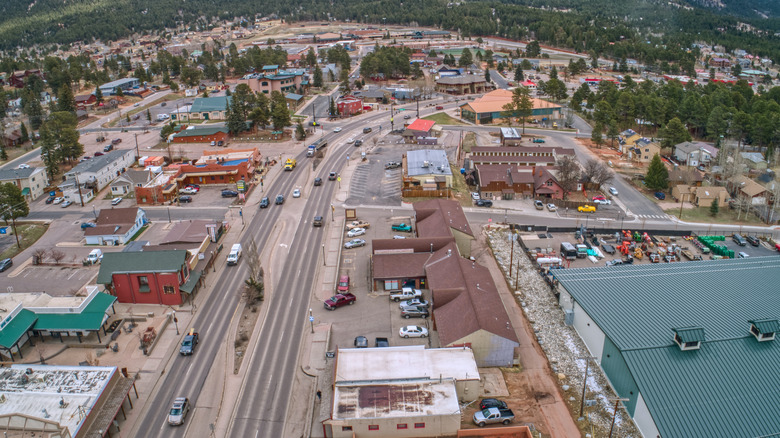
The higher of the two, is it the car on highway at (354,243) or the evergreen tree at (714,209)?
the car on highway at (354,243)

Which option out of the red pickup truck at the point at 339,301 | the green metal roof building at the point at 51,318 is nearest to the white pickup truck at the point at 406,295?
the red pickup truck at the point at 339,301

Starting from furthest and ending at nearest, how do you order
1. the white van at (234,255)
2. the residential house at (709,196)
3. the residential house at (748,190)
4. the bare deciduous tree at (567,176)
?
1. the bare deciduous tree at (567,176)
2. the residential house at (709,196)
3. the residential house at (748,190)
4. the white van at (234,255)

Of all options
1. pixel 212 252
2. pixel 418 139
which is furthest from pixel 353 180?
pixel 212 252

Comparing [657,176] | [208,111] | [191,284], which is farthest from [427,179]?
[208,111]

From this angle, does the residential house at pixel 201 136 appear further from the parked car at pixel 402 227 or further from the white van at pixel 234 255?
the parked car at pixel 402 227

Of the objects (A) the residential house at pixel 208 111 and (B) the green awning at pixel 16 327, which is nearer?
(B) the green awning at pixel 16 327

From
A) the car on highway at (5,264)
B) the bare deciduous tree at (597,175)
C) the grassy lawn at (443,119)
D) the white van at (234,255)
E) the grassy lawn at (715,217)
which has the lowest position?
the grassy lawn at (715,217)

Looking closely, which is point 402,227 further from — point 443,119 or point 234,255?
point 443,119

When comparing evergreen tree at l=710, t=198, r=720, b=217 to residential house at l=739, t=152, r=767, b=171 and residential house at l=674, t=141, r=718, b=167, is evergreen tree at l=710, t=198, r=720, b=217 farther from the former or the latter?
residential house at l=739, t=152, r=767, b=171

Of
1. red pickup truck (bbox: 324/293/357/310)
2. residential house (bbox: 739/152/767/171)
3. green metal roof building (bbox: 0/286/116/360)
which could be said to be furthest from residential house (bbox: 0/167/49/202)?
residential house (bbox: 739/152/767/171)
